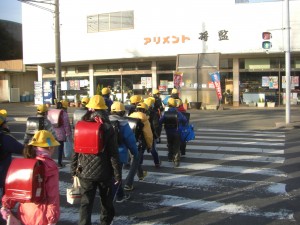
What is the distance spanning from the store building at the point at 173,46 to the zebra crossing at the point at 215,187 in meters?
16.8

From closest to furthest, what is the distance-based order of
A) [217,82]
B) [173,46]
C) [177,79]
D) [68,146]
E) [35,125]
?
[35,125], [68,146], [217,82], [177,79], [173,46]

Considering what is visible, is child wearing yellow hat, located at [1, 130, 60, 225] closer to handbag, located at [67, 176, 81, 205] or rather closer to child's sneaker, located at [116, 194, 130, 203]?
handbag, located at [67, 176, 81, 205]

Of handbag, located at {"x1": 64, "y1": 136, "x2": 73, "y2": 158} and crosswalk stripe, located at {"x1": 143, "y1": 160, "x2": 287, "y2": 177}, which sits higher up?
handbag, located at {"x1": 64, "y1": 136, "x2": 73, "y2": 158}

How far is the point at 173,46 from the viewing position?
30.0 meters

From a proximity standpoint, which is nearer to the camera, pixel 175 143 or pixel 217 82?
pixel 175 143

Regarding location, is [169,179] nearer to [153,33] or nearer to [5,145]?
[5,145]

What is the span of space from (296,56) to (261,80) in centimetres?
304

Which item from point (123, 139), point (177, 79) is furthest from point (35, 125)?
point (177, 79)

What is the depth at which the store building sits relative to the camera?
1102 inches

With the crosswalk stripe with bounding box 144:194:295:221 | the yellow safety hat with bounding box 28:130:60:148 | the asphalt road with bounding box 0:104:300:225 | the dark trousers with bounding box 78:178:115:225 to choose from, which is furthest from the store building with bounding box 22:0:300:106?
the yellow safety hat with bounding box 28:130:60:148

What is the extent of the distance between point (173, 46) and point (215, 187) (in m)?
23.7

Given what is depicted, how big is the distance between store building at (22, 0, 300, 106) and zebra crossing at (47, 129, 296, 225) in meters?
16.8

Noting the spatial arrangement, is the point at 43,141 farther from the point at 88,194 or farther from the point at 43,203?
the point at 88,194

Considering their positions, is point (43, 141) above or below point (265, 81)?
below
